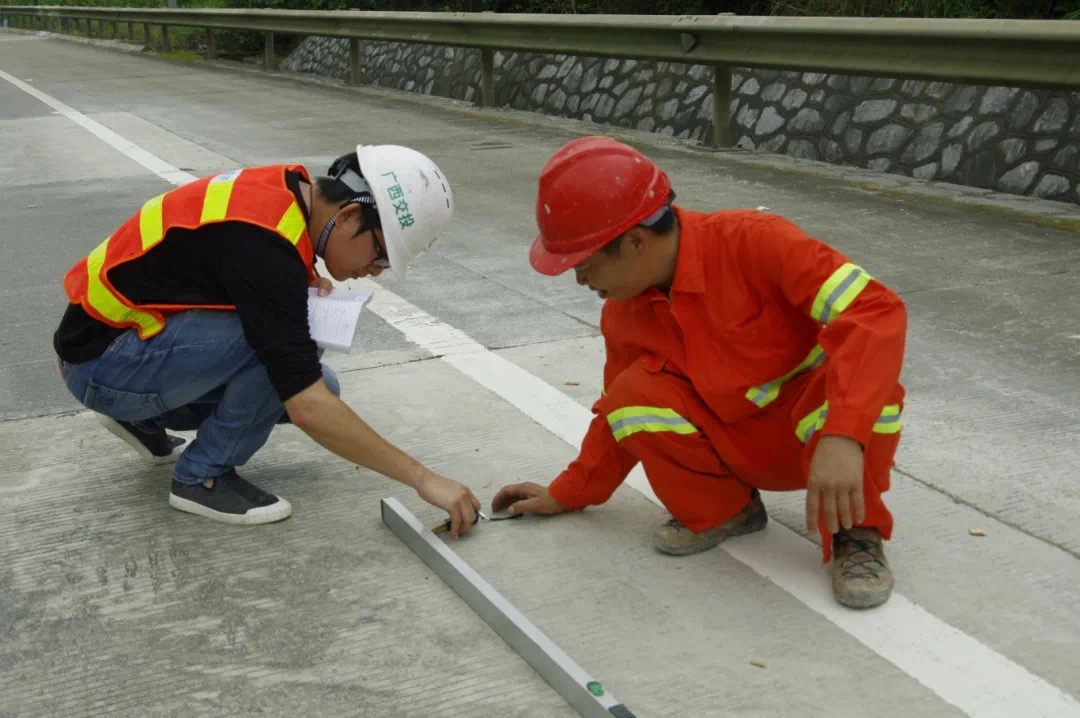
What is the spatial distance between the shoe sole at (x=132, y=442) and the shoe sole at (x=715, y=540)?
4.97 feet

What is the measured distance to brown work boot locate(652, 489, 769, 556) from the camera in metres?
3.16

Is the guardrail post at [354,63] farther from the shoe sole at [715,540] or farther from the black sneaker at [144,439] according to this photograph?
the shoe sole at [715,540]

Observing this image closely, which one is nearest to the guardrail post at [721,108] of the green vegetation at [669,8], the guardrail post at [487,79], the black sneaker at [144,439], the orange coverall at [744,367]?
the green vegetation at [669,8]

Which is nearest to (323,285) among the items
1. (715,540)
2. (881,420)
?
(715,540)

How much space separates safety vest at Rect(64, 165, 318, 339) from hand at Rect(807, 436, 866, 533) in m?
1.30

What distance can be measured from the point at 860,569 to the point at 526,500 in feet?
2.94

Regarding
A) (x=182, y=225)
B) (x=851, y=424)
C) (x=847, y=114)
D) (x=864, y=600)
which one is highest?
(x=182, y=225)

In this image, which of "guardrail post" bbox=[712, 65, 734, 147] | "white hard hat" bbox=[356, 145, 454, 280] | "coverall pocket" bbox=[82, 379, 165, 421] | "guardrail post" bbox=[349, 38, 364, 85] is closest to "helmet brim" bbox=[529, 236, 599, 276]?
"white hard hat" bbox=[356, 145, 454, 280]

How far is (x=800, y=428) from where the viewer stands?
2.93m

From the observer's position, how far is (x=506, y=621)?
107 inches

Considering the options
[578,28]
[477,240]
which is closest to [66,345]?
[477,240]

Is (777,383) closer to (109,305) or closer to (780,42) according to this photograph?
(109,305)

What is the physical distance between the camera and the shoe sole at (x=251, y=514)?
3434 millimetres

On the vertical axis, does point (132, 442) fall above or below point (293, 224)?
below
